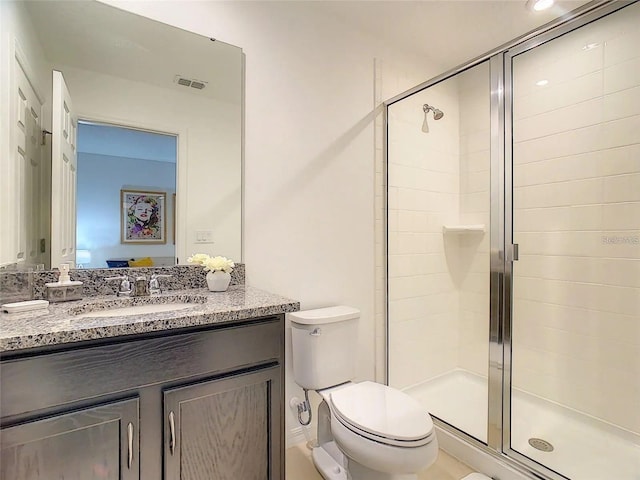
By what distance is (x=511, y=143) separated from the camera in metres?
1.89

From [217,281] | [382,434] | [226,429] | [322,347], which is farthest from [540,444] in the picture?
[217,281]

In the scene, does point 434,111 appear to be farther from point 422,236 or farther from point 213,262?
point 213,262

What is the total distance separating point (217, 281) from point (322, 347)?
1.99 ft

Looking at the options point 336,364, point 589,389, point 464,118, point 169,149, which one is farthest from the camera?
point 464,118

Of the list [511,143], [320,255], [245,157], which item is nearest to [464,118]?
[511,143]

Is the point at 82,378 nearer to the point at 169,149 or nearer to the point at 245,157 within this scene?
the point at 169,149

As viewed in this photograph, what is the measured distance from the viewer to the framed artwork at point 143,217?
60.6 inches

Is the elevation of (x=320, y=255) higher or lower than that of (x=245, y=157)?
lower

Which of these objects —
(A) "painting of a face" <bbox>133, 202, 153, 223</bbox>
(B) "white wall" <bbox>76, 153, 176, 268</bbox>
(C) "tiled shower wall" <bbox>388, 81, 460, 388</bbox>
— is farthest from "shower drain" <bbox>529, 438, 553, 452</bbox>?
(A) "painting of a face" <bbox>133, 202, 153, 223</bbox>

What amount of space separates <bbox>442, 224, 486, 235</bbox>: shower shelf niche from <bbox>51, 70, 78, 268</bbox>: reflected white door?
2.29 m

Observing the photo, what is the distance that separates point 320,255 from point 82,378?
4.26ft

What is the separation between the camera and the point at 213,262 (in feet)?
5.12

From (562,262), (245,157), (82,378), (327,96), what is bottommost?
(82,378)

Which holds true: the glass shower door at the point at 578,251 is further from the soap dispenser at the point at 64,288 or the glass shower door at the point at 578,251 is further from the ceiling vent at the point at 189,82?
the soap dispenser at the point at 64,288
